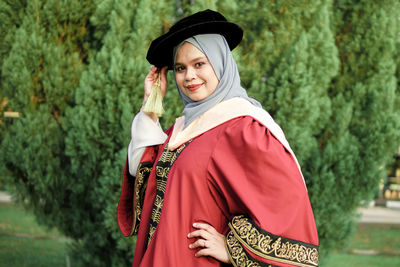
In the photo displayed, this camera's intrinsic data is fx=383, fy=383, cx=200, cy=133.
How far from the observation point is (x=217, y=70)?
6.08 ft

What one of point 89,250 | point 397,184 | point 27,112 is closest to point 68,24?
point 27,112

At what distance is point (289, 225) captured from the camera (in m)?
1.51

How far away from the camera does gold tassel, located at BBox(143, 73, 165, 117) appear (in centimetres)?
222

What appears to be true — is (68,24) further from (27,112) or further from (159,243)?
(159,243)

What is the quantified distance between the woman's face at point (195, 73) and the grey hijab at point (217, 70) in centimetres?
2

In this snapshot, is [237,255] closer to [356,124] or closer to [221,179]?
[221,179]

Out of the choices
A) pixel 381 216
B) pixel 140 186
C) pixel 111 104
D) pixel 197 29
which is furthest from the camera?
pixel 381 216

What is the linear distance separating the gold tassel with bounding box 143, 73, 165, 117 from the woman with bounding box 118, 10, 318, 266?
0.30m

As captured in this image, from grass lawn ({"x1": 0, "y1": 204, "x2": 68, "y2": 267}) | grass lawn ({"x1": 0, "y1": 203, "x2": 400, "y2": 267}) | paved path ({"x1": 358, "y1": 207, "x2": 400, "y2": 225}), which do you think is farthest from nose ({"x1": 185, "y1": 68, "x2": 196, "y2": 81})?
paved path ({"x1": 358, "y1": 207, "x2": 400, "y2": 225})

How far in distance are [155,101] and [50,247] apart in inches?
217

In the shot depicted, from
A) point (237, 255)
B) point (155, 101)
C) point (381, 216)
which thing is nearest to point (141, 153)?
point (155, 101)

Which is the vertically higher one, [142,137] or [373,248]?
[142,137]

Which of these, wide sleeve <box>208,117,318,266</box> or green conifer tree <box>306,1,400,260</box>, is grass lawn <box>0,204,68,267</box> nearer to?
green conifer tree <box>306,1,400,260</box>

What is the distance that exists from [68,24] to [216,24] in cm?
249
